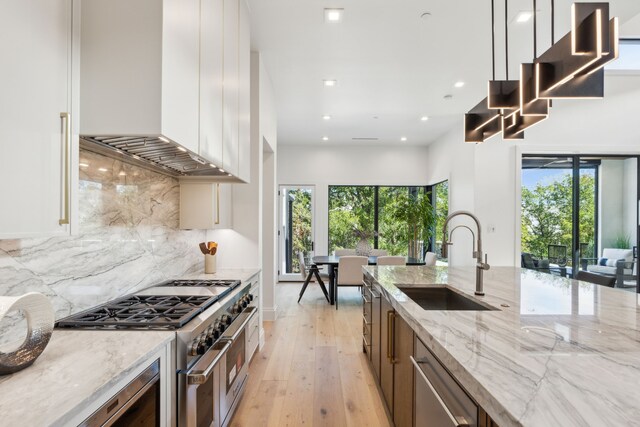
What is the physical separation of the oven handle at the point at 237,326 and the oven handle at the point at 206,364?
0.27 ft

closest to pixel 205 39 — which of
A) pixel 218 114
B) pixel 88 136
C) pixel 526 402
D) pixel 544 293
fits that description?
pixel 218 114

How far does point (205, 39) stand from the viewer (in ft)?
6.07

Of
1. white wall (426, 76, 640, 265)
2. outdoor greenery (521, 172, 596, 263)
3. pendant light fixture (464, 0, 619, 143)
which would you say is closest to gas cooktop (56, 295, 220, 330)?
pendant light fixture (464, 0, 619, 143)

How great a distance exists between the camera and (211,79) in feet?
6.35

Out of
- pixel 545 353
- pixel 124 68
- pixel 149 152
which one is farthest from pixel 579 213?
pixel 124 68

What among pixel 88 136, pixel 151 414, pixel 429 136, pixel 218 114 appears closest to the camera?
pixel 151 414

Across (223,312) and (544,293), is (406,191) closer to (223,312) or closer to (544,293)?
(544,293)

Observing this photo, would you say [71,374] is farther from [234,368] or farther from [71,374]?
[234,368]

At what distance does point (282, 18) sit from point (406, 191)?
5.31 meters

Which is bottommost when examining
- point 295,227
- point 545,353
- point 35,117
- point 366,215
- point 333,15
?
point 545,353

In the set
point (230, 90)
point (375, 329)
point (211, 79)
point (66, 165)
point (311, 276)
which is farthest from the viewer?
point (311, 276)

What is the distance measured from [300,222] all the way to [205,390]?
5.69 meters

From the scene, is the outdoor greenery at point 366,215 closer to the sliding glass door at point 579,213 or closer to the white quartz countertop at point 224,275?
the sliding glass door at point 579,213

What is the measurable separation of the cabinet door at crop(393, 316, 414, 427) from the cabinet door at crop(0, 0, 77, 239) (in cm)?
153
